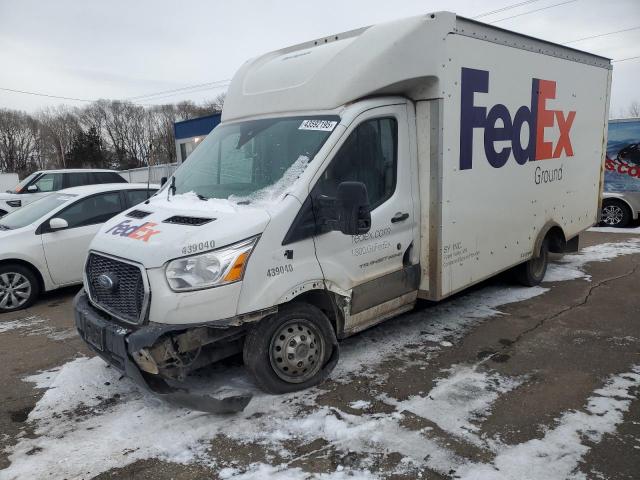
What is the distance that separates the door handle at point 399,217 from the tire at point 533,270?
2.94 metres

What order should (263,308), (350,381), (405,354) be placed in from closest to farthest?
(263,308) < (350,381) < (405,354)

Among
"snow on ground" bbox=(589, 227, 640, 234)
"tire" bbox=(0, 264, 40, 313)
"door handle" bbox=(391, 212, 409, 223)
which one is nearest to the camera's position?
"door handle" bbox=(391, 212, 409, 223)

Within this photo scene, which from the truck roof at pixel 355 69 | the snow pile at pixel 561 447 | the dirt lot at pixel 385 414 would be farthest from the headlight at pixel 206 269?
the snow pile at pixel 561 447

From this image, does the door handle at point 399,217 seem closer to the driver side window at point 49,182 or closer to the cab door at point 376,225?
the cab door at point 376,225

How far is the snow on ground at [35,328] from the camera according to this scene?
18.7 ft

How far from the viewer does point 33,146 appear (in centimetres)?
7312

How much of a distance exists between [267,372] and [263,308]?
0.56 metres

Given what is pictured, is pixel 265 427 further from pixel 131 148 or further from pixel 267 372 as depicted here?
pixel 131 148

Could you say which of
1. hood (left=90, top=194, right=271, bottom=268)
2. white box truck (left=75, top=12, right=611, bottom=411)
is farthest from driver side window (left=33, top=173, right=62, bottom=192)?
hood (left=90, top=194, right=271, bottom=268)

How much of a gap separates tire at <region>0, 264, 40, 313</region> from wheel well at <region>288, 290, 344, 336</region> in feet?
15.4

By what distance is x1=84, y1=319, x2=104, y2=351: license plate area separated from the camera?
372 centimetres

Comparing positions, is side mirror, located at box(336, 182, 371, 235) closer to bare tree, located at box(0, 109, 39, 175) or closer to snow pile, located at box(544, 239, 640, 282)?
snow pile, located at box(544, 239, 640, 282)

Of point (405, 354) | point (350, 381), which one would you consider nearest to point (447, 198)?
point (405, 354)

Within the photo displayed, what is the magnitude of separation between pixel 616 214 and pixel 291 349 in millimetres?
11767
